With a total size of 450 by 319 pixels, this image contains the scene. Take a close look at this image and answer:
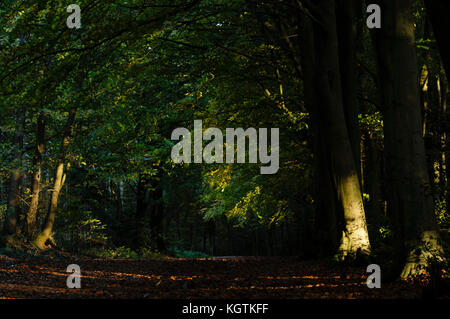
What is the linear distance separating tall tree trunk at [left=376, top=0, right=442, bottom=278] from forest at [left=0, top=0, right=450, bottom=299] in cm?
3

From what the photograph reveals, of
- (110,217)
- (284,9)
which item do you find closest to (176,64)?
(284,9)

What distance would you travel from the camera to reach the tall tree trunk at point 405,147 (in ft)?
24.7

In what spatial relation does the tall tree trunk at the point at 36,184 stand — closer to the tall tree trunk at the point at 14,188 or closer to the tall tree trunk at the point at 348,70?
the tall tree trunk at the point at 14,188

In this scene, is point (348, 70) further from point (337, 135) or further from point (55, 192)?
point (55, 192)

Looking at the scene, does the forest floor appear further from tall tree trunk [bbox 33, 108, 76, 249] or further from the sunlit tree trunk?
tall tree trunk [bbox 33, 108, 76, 249]

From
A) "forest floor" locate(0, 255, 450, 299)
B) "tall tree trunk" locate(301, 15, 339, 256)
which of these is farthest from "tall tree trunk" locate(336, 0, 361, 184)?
"forest floor" locate(0, 255, 450, 299)

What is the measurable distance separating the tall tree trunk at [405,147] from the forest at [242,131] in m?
0.03

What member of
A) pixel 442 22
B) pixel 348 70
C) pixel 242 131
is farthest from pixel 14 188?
pixel 442 22

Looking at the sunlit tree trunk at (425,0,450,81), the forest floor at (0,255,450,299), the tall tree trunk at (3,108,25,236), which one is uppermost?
the sunlit tree trunk at (425,0,450,81)

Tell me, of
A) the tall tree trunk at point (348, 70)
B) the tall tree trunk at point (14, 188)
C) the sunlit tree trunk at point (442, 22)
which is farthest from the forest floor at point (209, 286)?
the tall tree trunk at point (14, 188)

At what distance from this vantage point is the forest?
7.80m

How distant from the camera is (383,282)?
25.9 ft
